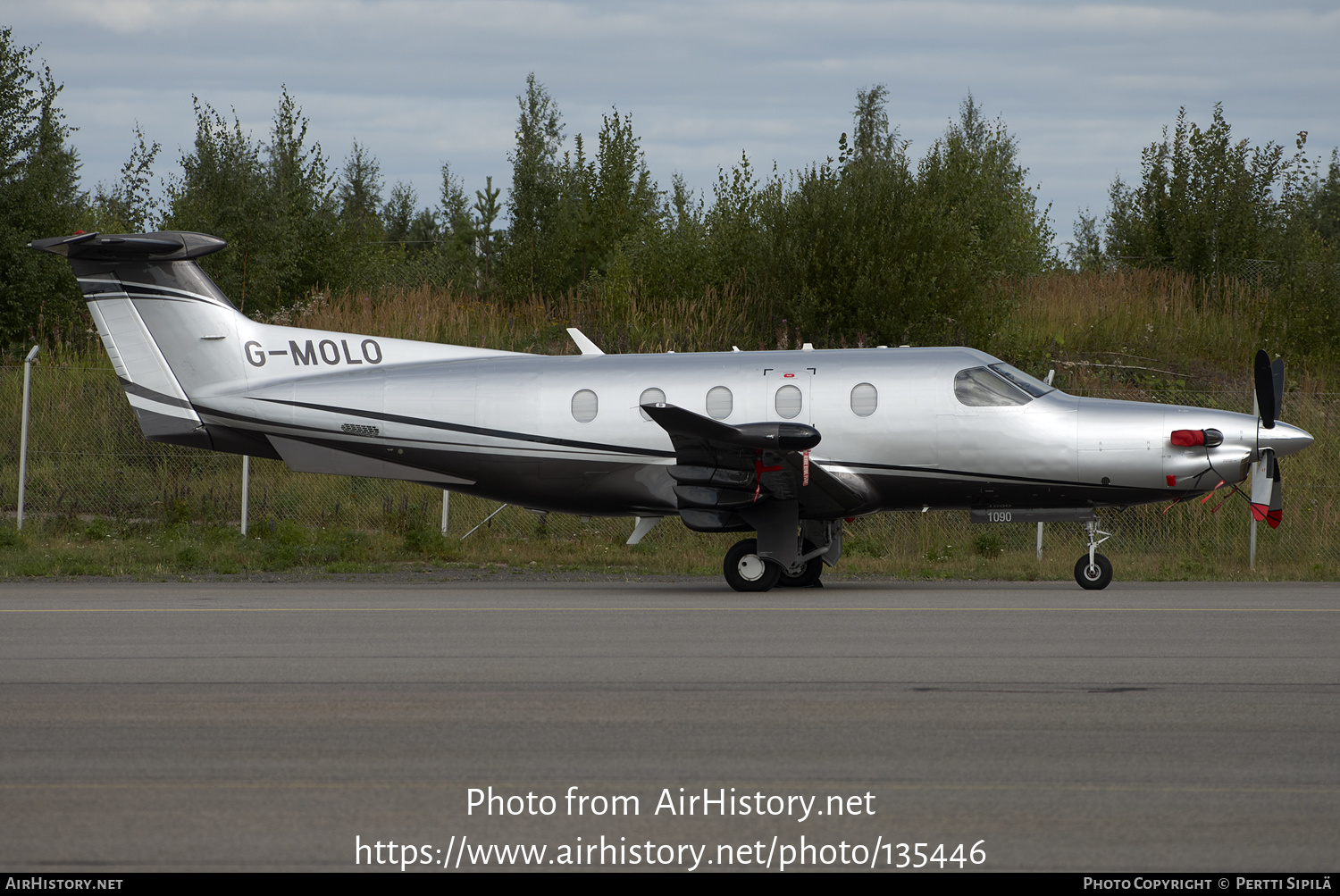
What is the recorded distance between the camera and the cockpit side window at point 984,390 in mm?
13898

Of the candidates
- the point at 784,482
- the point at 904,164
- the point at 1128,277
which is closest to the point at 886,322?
the point at 904,164

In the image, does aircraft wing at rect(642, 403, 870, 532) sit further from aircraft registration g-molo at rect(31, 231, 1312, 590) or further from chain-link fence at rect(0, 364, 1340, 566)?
chain-link fence at rect(0, 364, 1340, 566)

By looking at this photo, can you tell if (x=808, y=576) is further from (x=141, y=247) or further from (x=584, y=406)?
(x=141, y=247)

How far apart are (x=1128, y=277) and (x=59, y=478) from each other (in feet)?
73.1

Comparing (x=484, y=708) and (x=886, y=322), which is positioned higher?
(x=886, y=322)

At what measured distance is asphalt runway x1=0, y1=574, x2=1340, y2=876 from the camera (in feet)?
14.5

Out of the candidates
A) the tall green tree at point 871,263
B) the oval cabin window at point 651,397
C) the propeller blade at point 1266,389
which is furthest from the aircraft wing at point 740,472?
the tall green tree at point 871,263

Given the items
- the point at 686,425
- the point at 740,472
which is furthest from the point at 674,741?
the point at 740,472

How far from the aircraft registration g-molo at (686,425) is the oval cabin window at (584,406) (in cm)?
2

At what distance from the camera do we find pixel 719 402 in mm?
14273

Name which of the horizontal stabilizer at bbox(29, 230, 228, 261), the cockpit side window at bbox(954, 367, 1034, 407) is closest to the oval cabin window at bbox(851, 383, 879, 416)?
the cockpit side window at bbox(954, 367, 1034, 407)

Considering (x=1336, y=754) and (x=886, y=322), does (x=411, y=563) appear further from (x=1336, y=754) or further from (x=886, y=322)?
(x=1336, y=754)

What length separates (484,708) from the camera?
675cm

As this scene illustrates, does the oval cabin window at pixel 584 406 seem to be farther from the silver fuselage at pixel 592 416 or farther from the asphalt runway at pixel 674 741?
the asphalt runway at pixel 674 741
